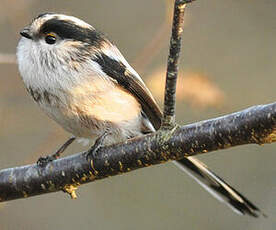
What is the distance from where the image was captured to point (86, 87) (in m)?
3.59

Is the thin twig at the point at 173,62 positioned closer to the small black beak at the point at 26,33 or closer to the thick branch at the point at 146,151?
the thick branch at the point at 146,151

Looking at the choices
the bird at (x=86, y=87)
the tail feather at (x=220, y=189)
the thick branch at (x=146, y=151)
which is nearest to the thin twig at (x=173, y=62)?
the thick branch at (x=146, y=151)

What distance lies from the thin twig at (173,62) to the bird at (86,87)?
71cm

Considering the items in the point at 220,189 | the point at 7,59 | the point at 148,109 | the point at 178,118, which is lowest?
the point at 178,118

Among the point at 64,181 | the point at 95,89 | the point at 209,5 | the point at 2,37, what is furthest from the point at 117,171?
the point at 209,5

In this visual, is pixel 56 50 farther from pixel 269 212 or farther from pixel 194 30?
pixel 194 30

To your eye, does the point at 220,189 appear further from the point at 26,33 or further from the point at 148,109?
the point at 26,33

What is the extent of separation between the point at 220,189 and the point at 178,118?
83.1 inches

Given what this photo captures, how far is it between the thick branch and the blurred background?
1753 millimetres

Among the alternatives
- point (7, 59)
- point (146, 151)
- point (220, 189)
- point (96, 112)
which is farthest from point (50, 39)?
point (220, 189)

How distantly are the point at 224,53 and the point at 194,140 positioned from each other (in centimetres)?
364

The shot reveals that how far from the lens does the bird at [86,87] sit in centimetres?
356

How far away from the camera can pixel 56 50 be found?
363 cm

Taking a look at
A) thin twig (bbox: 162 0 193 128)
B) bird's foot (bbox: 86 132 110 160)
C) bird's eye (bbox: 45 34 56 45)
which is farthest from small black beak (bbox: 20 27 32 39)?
thin twig (bbox: 162 0 193 128)
